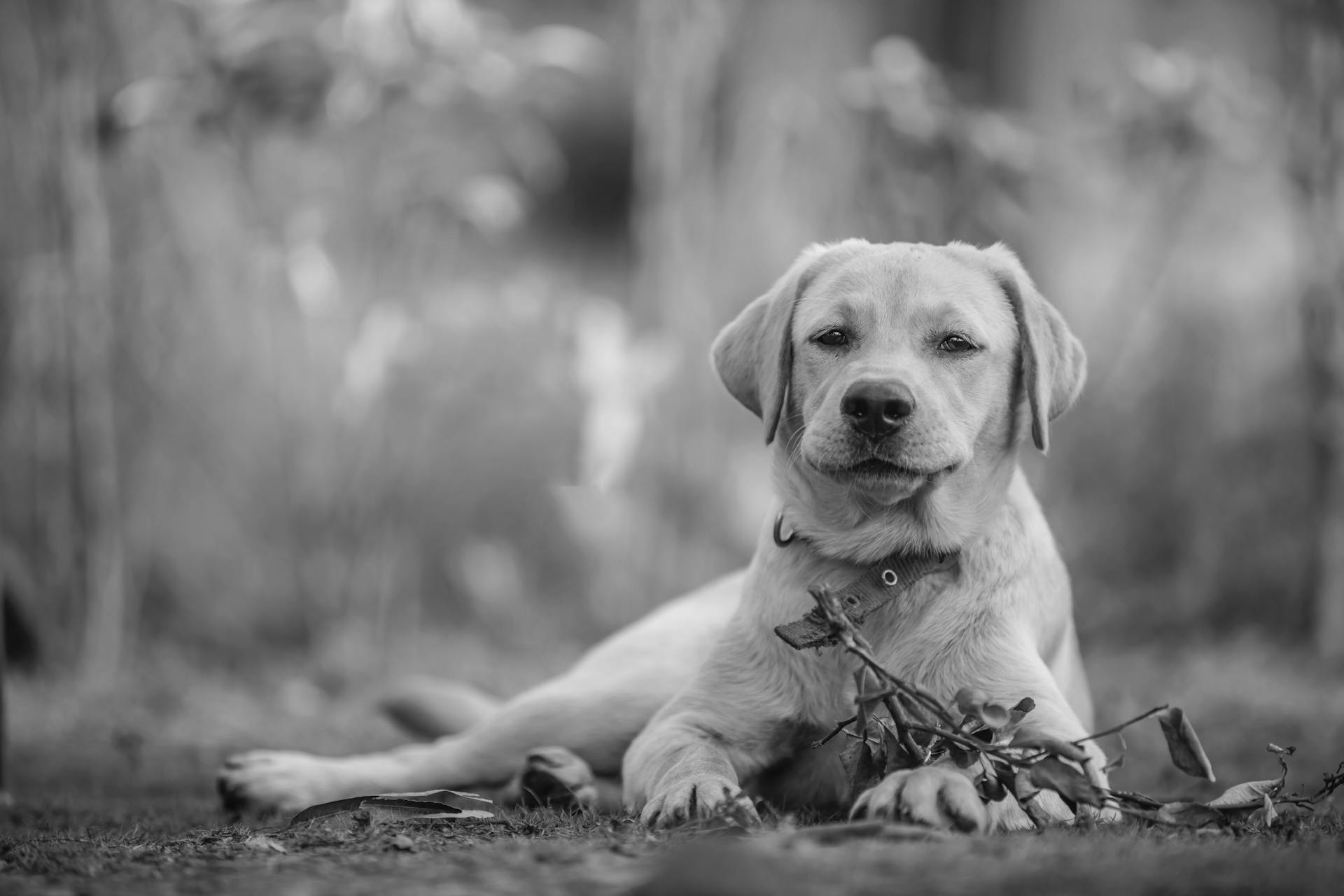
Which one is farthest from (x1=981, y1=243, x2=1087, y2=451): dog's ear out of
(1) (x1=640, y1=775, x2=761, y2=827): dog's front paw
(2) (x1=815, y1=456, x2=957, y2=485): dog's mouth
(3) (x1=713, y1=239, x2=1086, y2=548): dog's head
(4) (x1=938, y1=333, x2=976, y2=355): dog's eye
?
(1) (x1=640, y1=775, x2=761, y2=827): dog's front paw

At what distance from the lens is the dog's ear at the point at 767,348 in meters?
3.77

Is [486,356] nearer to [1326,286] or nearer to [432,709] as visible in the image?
[432,709]

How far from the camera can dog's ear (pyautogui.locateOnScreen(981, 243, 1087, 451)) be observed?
366 centimetres

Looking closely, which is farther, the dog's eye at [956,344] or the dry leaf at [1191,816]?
the dog's eye at [956,344]

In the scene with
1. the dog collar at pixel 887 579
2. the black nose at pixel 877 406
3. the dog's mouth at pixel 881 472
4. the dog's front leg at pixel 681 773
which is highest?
the black nose at pixel 877 406

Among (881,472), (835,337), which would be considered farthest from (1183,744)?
(835,337)

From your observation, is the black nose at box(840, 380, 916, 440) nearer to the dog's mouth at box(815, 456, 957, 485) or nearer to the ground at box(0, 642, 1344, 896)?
the dog's mouth at box(815, 456, 957, 485)

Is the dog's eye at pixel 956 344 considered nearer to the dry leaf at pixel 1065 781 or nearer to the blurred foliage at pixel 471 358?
the dry leaf at pixel 1065 781

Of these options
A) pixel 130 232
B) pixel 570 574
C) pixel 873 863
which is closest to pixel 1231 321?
pixel 570 574

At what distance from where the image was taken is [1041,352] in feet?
12.1

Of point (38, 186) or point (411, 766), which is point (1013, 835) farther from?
point (38, 186)

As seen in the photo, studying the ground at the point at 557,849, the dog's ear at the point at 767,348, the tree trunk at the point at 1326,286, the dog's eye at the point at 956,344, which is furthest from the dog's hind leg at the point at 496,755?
the tree trunk at the point at 1326,286

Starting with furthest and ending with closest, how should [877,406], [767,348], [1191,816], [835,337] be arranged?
[767,348], [835,337], [877,406], [1191,816]

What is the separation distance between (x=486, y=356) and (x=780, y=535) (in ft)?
16.3
